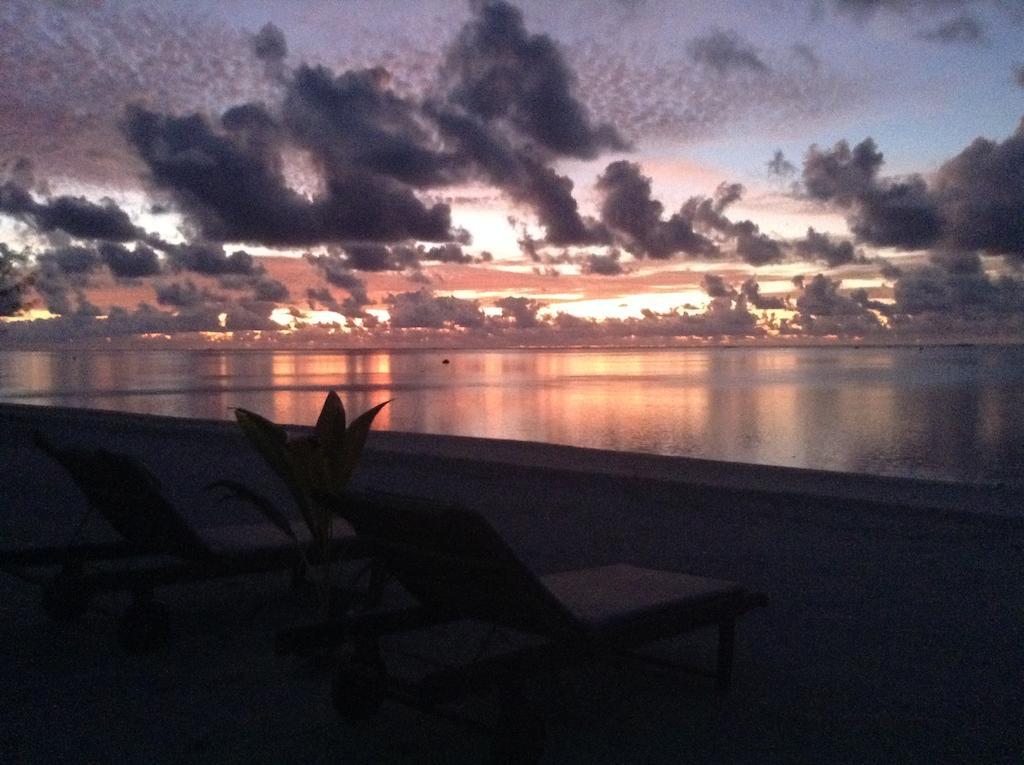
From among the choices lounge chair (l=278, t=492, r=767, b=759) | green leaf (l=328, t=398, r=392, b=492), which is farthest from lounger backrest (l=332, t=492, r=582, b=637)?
green leaf (l=328, t=398, r=392, b=492)

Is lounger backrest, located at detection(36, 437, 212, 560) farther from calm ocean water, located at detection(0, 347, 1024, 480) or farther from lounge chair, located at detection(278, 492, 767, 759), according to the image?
calm ocean water, located at detection(0, 347, 1024, 480)

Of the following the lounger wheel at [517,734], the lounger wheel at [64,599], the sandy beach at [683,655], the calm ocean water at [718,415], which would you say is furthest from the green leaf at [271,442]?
the calm ocean water at [718,415]

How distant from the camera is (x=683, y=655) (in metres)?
4.45

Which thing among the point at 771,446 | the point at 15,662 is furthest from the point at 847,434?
the point at 15,662

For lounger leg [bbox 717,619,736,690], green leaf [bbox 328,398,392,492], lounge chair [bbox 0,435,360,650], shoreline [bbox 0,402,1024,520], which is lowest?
shoreline [bbox 0,402,1024,520]

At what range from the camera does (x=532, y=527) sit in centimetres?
771

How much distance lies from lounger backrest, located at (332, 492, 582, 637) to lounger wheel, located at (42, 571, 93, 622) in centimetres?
191

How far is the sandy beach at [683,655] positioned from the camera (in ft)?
11.4

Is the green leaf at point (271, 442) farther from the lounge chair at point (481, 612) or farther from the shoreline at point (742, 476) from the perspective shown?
the shoreline at point (742, 476)

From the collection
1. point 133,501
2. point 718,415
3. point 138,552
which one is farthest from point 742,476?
point 718,415

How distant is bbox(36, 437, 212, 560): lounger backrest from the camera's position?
175 inches

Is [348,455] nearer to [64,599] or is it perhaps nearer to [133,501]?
[133,501]

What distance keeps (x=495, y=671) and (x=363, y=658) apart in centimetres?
62

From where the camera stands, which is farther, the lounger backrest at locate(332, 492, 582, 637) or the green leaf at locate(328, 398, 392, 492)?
the green leaf at locate(328, 398, 392, 492)
